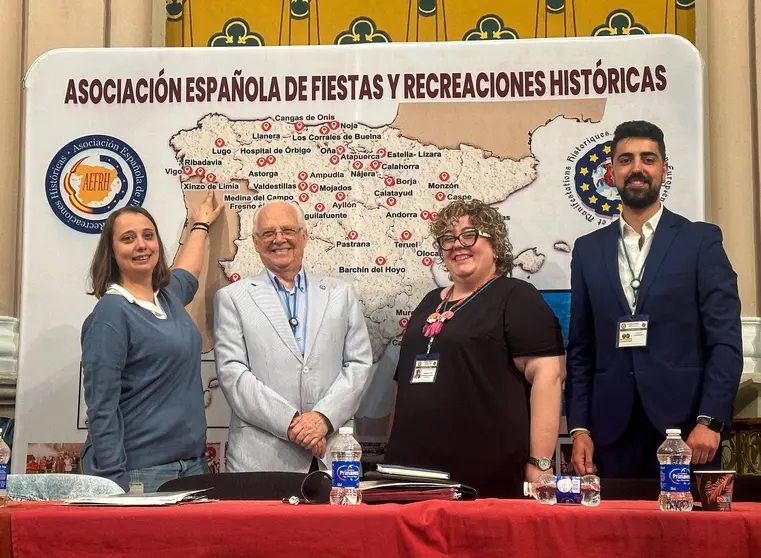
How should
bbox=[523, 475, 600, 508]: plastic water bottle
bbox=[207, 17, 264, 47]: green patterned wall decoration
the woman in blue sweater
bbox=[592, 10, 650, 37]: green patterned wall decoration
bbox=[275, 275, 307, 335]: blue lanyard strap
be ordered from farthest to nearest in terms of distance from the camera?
bbox=[207, 17, 264, 47]: green patterned wall decoration → bbox=[592, 10, 650, 37]: green patterned wall decoration → bbox=[275, 275, 307, 335]: blue lanyard strap → the woman in blue sweater → bbox=[523, 475, 600, 508]: plastic water bottle

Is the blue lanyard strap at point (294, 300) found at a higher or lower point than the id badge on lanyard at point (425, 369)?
higher

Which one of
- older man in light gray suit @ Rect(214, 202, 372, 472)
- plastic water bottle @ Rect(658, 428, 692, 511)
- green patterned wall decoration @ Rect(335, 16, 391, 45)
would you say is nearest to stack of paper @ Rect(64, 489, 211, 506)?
plastic water bottle @ Rect(658, 428, 692, 511)

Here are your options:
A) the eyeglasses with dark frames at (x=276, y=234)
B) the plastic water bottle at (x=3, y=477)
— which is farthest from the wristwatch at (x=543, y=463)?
the plastic water bottle at (x=3, y=477)

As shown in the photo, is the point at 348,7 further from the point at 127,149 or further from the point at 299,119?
the point at 127,149

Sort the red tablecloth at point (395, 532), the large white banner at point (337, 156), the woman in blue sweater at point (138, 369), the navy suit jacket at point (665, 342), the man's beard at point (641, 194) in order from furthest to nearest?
the large white banner at point (337, 156) → the man's beard at point (641, 194) → the woman in blue sweater at point (138, 369) → the navy suit jacket at point (665, 342) → the red tablecloth at point (395, 532)

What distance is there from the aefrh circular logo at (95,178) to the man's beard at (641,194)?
6.83 feet

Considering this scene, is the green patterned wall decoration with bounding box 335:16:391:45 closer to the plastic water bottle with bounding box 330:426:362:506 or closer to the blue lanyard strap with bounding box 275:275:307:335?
the blue lanyard strap with bounding box 275:275:307:335

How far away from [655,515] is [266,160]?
3007mm

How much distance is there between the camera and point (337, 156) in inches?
180

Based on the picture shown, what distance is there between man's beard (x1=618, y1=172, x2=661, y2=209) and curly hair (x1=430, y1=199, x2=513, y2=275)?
0.48m

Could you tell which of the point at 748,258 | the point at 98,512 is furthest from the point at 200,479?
the point at 748,258

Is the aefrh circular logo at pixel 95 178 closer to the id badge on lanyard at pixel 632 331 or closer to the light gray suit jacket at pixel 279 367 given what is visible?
the light gray suit jacket at pixel 279 367

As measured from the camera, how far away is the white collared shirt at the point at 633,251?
381 centimetres

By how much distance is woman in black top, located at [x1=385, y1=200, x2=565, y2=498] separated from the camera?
3.64 meters
